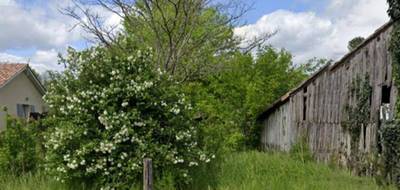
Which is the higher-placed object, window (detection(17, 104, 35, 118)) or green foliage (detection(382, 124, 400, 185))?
window (detection(17, 104, 35, 118))

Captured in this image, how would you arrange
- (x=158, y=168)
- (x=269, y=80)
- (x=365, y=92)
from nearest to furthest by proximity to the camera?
(x=158, y=168)
(x=365, y=92)
(x=269, y=80)

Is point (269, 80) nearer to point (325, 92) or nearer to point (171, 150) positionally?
point (325, 92)

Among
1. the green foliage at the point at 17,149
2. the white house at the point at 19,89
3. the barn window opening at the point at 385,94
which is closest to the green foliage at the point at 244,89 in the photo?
the barn window opening at the point at 385,94

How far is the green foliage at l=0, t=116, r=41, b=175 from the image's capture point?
9.70 metres

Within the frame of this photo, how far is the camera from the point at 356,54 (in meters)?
13.8

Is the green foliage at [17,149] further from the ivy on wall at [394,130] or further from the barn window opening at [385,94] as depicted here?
the barn window opening at [385,94]

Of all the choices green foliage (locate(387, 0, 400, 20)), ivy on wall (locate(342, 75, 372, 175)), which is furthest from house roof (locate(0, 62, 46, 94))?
green foliage (locate(387, 0, 400, 20))

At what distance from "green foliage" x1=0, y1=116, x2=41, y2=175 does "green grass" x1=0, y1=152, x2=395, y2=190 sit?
30 centimetres

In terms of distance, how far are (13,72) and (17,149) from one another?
19802 millimetres

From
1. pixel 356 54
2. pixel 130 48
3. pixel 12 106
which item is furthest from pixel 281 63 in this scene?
pixel 12 106

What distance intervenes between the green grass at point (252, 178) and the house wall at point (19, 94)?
18996mm

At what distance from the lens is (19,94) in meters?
29.3

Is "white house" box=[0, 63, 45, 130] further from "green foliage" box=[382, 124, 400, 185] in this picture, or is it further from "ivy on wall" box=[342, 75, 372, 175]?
"green foliage" box=[382, 124, 400, 185]

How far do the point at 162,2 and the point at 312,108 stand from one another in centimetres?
676
